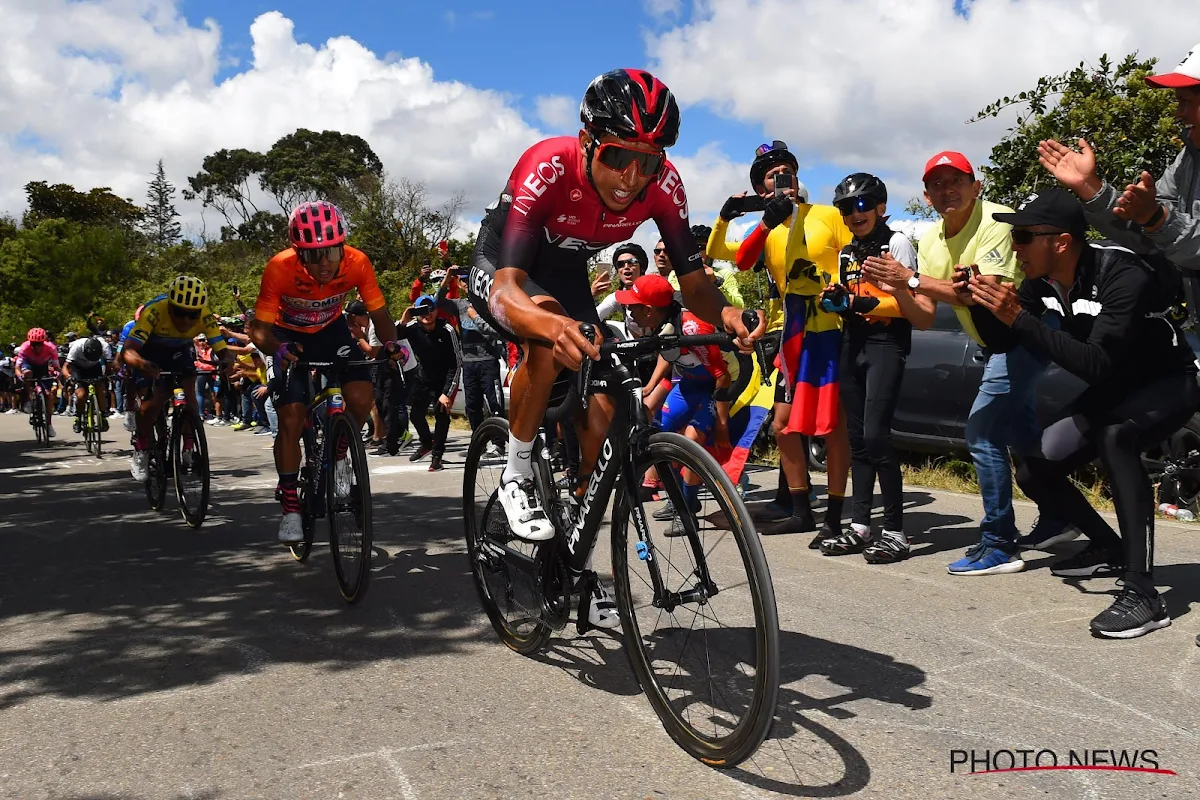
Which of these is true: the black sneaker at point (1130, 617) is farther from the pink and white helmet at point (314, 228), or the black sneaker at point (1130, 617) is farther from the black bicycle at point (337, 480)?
the pink and white helmet at point (314, 228)

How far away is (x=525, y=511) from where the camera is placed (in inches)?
147

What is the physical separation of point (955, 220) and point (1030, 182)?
5.13 m

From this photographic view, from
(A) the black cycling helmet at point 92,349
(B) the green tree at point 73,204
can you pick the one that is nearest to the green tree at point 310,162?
(B) the green tree at point 73,204

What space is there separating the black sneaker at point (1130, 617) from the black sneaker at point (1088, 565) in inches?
31.6

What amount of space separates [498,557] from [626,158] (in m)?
1.80

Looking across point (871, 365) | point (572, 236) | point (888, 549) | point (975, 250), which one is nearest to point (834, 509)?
point (888, 549)

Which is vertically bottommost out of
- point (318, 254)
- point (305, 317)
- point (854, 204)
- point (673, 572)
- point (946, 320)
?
point (673, 572)

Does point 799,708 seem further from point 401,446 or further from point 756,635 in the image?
point 401,446

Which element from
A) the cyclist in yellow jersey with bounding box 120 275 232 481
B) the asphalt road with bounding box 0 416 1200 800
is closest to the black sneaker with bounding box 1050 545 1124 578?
the asphalt road with bounding box 0 416 1200 800

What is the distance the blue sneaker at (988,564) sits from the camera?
5.35 meters

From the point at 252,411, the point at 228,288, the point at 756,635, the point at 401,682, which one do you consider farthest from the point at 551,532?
the point at 228,288

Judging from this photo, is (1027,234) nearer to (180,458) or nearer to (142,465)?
(180,458)

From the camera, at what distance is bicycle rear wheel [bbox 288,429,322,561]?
5.77m

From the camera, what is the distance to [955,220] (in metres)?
5.50
